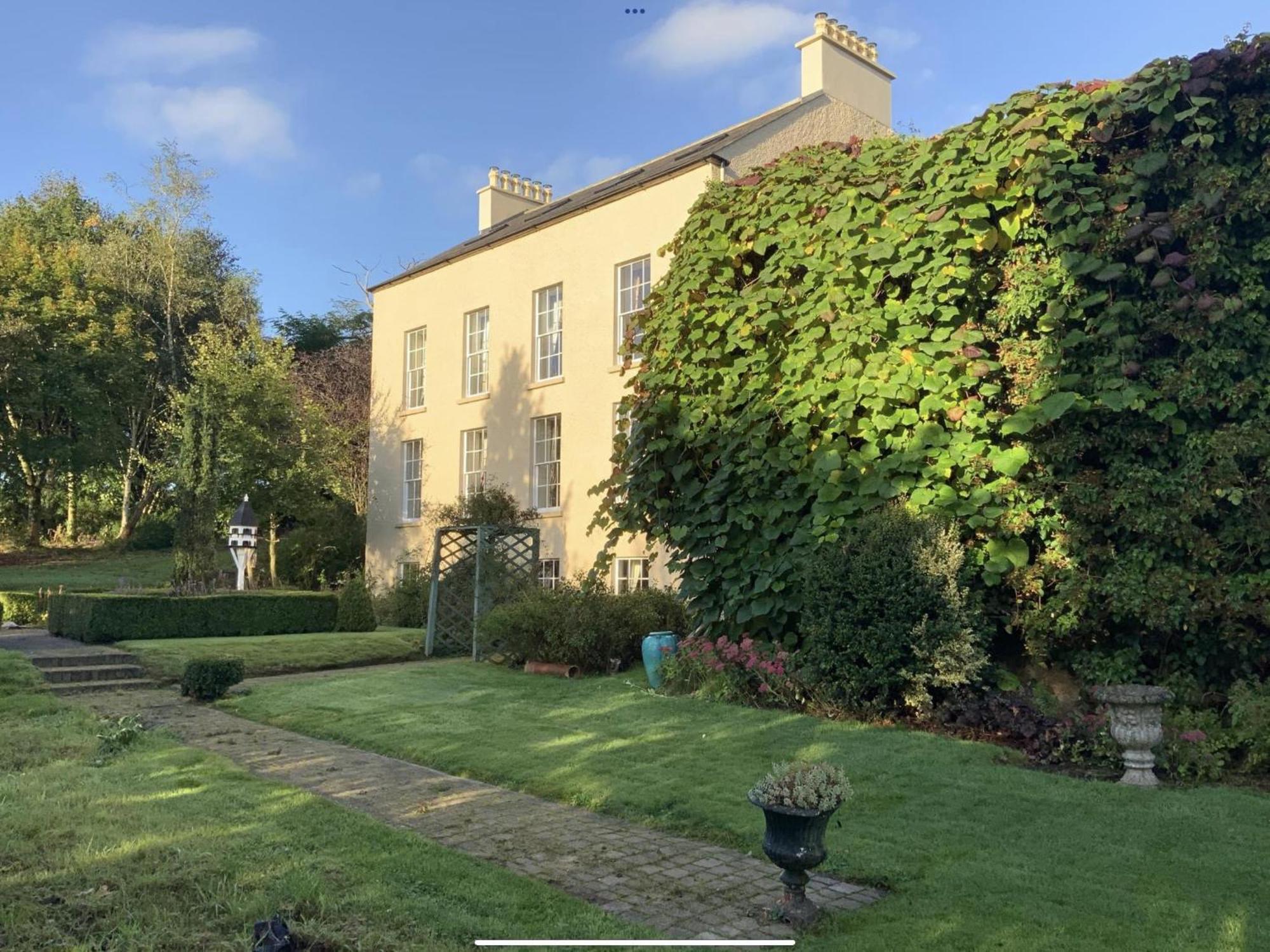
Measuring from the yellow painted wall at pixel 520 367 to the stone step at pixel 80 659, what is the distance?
28.2 ft

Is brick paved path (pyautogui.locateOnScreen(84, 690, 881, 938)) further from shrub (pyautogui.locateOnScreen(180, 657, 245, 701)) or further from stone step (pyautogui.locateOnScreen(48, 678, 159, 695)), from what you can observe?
stone step (pyautogui.locateOnScreen(48, 678, 159, 695))

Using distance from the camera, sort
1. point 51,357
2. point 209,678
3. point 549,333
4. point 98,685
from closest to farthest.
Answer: point 209,678, point 98,685, point 549,333, point 51,357

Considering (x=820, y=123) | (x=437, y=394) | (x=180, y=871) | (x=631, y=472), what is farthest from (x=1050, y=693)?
(x=437, y=394)

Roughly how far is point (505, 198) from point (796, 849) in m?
25.8

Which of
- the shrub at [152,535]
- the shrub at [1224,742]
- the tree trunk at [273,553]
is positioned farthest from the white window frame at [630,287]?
the shrub at [152,535]

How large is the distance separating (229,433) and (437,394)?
277 inches

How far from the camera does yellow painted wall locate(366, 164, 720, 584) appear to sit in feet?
63.5

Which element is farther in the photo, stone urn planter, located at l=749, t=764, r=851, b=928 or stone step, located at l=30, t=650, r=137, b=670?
stone step, located at l=30, t=650, r=137, b=670

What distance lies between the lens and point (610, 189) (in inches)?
862

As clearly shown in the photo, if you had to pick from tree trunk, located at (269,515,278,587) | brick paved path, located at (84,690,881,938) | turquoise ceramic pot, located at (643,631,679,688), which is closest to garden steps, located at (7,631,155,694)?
brick paved path, located at (84,690,881,938)

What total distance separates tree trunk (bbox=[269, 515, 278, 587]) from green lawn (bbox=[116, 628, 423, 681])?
11.3 meters

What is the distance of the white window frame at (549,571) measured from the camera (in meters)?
20.4

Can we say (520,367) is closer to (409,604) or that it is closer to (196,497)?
(409,604)

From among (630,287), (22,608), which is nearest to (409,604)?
(630,287)
